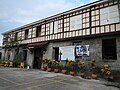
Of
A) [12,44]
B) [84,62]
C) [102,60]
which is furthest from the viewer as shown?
[12,44]

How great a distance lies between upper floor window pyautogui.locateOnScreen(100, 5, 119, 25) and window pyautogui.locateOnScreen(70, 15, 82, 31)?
2.49 meters

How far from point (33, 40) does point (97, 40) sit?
10.4 m

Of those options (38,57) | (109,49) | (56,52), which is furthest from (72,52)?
(38,57)

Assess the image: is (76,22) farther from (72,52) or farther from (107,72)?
(107,72)

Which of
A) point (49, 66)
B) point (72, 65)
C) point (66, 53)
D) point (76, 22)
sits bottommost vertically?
point (49, 66)

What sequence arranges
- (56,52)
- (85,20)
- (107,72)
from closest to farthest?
(107,72) → (85,20) → (56,52)

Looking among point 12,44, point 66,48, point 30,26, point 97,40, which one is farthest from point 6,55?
point 97,40

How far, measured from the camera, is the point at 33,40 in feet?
64.0

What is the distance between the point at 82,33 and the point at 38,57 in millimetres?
8027

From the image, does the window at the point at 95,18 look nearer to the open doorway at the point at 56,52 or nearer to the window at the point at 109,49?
the window at the point at 109,49

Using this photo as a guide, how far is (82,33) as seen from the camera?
1349 centimetres

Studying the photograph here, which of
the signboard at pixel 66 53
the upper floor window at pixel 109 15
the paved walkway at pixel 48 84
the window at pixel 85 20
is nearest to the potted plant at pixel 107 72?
the paved walkway at pixel 48 84

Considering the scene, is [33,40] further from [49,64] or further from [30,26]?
[49,64]

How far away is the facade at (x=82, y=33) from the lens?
454 inches
